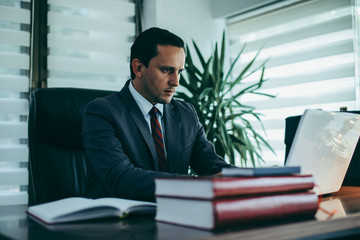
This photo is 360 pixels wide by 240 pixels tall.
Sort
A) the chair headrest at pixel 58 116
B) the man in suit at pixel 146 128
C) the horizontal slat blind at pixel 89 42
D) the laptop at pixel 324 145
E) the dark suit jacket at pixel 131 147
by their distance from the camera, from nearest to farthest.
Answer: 1. the laptop at pixel 324 145
2. the dark suit jacket at pixel 131 147
3. the man in suit at pixel 146 128
4. the chair headrest at pixel 58 116
5. the horizontal slat blind at pixel 89 42

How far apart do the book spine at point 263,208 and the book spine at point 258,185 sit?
0.04ft

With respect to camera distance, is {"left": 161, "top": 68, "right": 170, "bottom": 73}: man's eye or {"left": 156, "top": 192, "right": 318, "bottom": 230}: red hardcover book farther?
{"left": 161, "top": 68, "right": 170, "bottom": 73}: man's eye

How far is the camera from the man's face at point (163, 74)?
6.19ft

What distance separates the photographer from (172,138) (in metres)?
1.84

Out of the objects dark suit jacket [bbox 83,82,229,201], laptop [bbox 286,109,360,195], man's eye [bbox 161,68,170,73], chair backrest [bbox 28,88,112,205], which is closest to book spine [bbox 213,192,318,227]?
laptop [bbox 286,109,360,195]

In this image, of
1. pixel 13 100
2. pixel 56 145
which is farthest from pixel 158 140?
pixel 13 100

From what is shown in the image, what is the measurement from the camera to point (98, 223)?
2.82ft

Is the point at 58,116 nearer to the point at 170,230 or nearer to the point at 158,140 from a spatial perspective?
the point at 158,140

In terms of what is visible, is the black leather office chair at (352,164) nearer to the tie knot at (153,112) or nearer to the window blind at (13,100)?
the tie knot at (153,112)

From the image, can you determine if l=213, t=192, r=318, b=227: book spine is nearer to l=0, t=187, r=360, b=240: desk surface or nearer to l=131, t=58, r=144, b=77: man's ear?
A: l=0, t=187, r=360, b=240: desk surface

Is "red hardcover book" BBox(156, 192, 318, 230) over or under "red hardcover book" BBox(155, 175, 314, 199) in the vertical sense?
under

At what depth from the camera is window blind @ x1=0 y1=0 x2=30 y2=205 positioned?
9.67 feet

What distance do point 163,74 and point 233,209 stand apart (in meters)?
1.27

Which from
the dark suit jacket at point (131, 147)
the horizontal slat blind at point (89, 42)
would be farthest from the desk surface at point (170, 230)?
the horizontal slat blind at point (89, 42)
